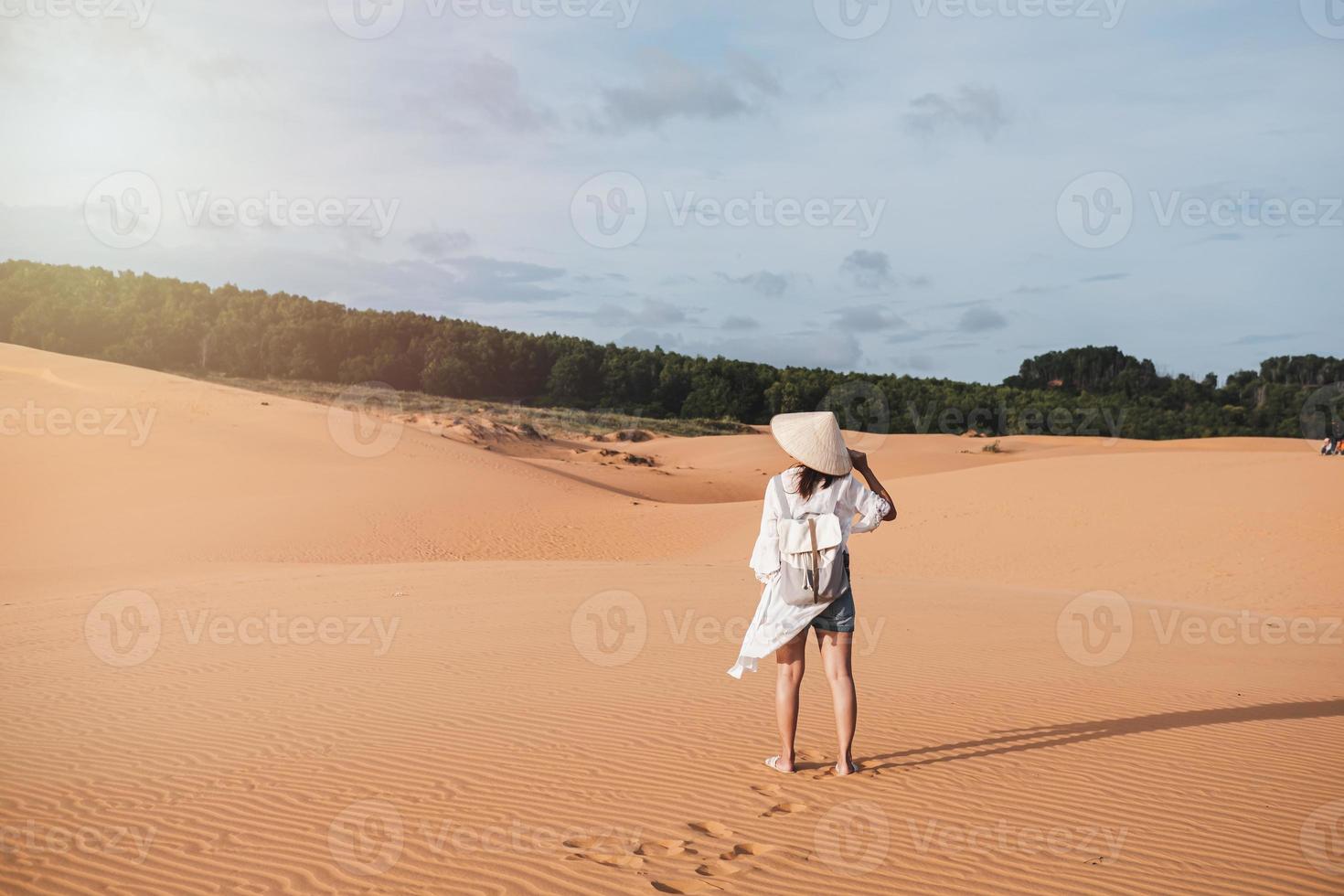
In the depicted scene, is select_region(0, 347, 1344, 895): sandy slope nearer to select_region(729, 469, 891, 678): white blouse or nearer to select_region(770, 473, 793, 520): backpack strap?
select_region(729, 469, 891, 678): white blouse

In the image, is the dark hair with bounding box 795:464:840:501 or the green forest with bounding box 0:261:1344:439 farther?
the green forest with bounding box 0:261:1344:439

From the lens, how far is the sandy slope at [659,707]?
4672 mm

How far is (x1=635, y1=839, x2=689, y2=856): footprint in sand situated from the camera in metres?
4.67

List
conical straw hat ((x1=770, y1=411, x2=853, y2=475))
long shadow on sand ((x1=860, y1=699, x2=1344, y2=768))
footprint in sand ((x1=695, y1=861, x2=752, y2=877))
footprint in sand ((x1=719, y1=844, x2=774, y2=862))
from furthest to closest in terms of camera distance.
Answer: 1. long shadow on sand ((x1=860, y1=699, x2=1344, y2=768))
2. conical straw hat ((x1=770, y1=411, x2=853, y2=475))
3. footprint in sand ((x1=719, y1=844, x2=774, y2=862))
4. footprint in sand ((x1=695, y1=861, x2=752, y2=877))

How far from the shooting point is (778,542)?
568 centimetres

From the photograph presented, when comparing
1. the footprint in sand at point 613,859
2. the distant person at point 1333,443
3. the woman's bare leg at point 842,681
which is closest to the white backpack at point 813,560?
the woman's bare leg at point 842,681

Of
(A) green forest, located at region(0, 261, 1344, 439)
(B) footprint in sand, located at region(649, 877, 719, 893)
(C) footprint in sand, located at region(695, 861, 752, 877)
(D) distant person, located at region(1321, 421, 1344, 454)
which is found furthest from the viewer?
(A) green forest, located at region(0, 261, 1344, 439)

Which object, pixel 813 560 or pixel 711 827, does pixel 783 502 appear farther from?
pixel 711 827

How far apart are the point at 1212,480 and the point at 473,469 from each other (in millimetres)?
17752

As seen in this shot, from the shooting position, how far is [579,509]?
25078mm

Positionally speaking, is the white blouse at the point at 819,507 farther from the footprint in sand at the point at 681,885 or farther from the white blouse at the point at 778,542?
the footprint in sand at the point at 681,885

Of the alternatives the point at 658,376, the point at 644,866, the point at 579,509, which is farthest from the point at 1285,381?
the point at 644,866

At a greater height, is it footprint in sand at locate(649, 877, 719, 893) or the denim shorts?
the denim shorts

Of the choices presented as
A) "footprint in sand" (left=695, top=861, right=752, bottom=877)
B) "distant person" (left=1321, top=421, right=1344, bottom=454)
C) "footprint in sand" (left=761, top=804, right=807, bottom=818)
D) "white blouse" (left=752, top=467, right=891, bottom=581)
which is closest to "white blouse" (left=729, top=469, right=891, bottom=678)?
"white blouse" (left=752, top=467, right=891, bottom=581)
